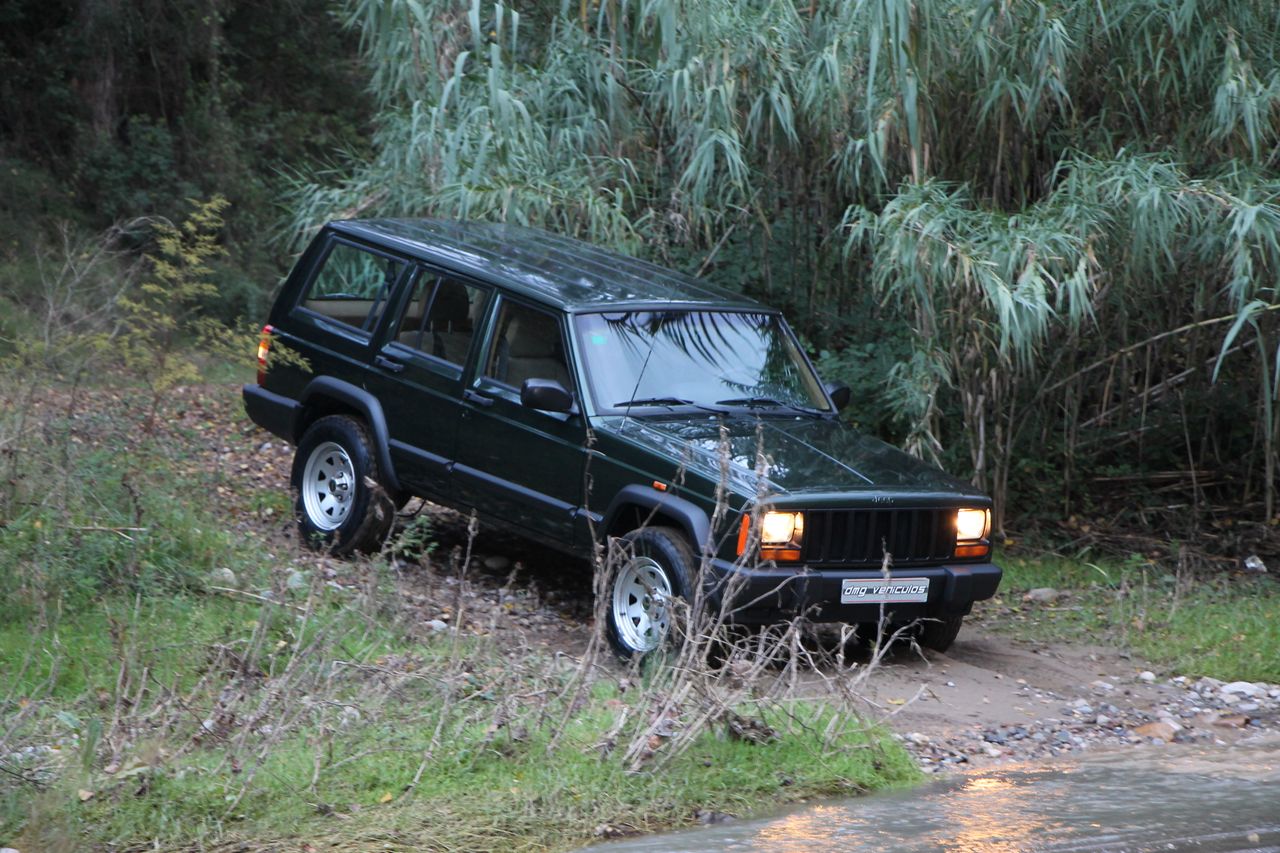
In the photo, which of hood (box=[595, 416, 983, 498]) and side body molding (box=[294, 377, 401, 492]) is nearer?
hood (box=[595, 416, 983, 498])

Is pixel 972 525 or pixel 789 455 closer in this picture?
pixel 789 455

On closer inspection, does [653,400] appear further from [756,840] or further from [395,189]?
[395,189]

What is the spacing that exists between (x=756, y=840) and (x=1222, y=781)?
2066 millimetres

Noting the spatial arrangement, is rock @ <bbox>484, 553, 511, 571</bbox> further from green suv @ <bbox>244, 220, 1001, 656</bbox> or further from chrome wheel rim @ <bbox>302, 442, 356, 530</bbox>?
chrome wheel rim @ <bbox>302, 442, 356, 530</bbox>

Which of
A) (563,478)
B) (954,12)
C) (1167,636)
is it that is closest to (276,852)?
(563,478)

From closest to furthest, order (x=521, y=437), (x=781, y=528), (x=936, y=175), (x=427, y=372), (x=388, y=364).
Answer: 1. (x=781, y=528)
2. (x=521, y=437)
3. (x=427, y=372)
4. (x=388, y=364)
5. (x=936, y=175)

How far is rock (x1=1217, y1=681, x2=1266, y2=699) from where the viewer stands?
7121 mm

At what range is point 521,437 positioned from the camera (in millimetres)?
7559

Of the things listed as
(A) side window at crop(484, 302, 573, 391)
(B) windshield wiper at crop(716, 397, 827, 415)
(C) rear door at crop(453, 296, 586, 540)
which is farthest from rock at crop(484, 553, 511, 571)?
(B) windshield wiper at crop(716, 397, 827, 415)

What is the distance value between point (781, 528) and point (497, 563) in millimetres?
2734

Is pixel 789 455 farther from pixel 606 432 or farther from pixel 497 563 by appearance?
pixel 497 563

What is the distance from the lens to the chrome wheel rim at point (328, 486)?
845 centimetres

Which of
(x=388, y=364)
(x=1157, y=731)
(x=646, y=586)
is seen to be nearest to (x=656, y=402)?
(x=646, y=586)

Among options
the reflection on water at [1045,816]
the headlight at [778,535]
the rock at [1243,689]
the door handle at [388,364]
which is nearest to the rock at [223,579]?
the door handle at [388,364]
